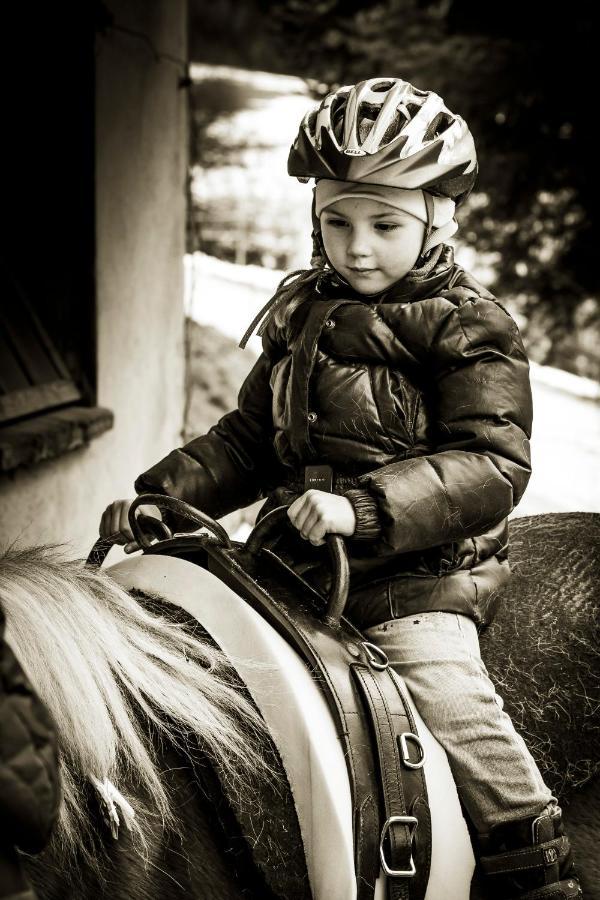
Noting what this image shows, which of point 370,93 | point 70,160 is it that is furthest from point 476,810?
point 70,160

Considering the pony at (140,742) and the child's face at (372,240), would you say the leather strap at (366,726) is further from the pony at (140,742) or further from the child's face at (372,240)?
the child's face at (372,240)

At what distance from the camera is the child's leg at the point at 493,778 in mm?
1642

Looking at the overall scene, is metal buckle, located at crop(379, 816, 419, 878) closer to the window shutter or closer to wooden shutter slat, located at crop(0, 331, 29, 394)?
the window shutter

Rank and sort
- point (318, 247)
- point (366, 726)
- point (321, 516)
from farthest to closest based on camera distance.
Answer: point (318, 247) < point (321, 516) < point (366, 726)

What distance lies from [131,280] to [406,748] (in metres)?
3.30

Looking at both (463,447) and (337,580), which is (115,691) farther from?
(463,447)

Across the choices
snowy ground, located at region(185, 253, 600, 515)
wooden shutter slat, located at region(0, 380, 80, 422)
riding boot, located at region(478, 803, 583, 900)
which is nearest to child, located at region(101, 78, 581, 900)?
riding boot, located at region(478, 803, 583, 900)

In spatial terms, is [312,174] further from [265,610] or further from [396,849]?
[396,849]

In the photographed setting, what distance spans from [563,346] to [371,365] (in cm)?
865

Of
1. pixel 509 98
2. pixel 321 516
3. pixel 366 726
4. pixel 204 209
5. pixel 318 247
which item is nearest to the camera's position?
pixel 366 726

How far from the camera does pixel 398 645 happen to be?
1789 millimetres

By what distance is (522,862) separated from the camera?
1632mm

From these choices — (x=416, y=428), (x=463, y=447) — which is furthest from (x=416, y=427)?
(x=463, y=447)

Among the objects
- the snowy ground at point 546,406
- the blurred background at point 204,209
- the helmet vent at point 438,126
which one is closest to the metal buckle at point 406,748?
the helmet vent at point 438,126
